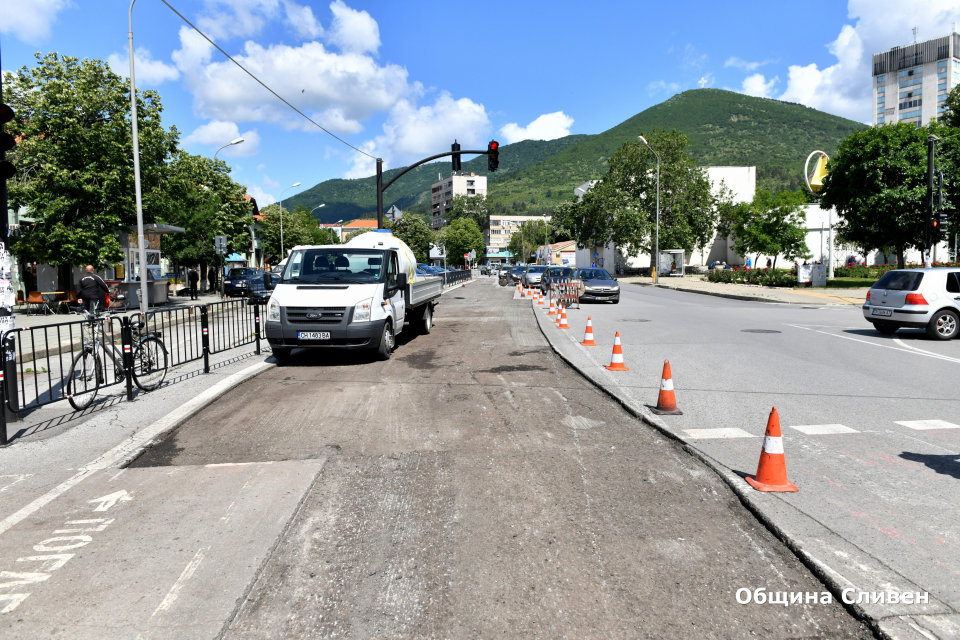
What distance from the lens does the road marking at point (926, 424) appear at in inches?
258

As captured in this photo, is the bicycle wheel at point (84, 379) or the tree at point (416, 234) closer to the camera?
the bicycle wheel at point (84, 379)

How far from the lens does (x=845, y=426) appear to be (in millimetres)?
6566

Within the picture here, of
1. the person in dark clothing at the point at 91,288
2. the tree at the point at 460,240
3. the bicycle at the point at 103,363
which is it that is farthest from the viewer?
the tree at the point at 460,240

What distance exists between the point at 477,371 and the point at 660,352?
4.08 metres

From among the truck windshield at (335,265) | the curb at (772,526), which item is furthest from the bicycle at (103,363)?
the curb at (772,526)

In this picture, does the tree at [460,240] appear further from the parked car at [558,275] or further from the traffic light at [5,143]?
the traffic light at [5,143]

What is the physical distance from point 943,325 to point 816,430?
10058 mm

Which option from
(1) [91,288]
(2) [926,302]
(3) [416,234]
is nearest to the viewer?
(1) [91,288]

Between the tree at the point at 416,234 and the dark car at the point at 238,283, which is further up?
the tree at the point at 416,234

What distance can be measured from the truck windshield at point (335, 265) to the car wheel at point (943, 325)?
11.8 metres

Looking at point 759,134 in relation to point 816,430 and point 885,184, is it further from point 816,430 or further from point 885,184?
point 816,430

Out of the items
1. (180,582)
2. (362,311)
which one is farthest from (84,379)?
(180,582)

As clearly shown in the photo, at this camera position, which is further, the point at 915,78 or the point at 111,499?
the point at 915,78

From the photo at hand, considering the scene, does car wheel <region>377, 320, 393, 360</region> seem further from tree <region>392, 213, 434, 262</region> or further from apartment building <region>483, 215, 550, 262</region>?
apartment building <region>483, 215, 550, 262</region>
